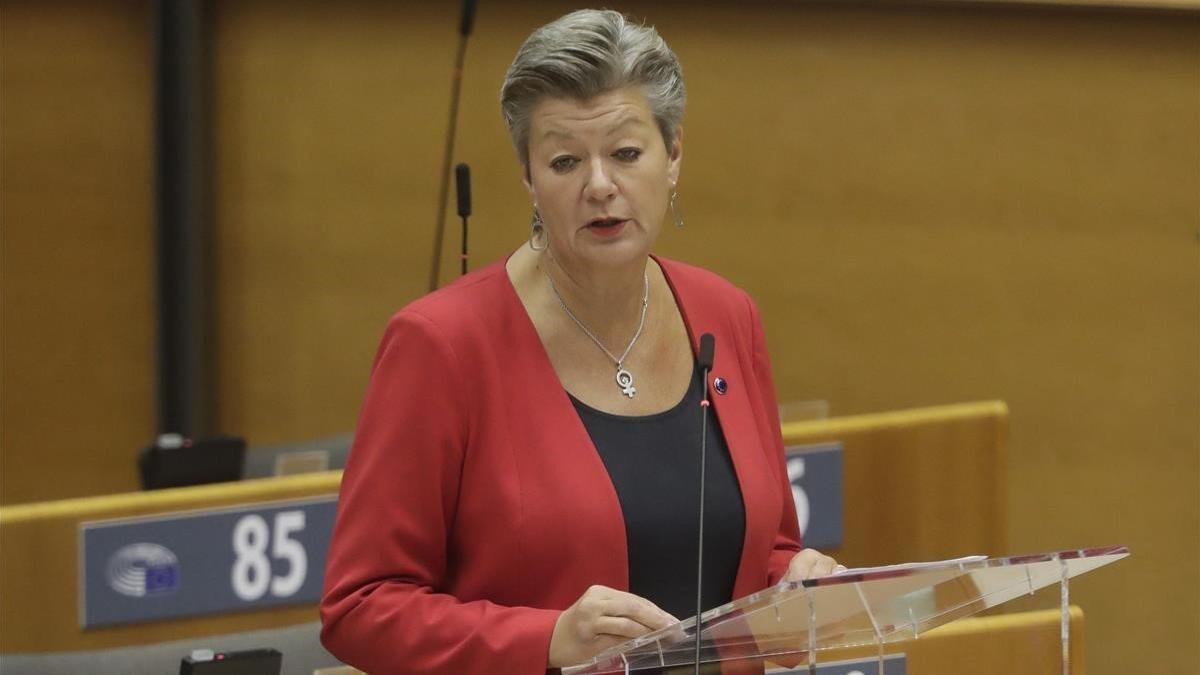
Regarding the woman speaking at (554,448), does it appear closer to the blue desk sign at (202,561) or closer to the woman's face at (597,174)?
the woman's face at (597,174)

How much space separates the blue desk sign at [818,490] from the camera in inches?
128

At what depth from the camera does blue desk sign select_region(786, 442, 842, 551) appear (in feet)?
10.7

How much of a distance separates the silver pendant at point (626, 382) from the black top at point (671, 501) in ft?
0.11

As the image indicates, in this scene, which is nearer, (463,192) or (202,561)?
(463,192)

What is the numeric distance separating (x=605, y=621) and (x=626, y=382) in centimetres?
31

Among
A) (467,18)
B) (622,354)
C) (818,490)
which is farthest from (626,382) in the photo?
(467,18)

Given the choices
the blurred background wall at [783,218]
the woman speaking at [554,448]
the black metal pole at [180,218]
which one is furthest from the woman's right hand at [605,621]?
the black metal pole at [180,218]

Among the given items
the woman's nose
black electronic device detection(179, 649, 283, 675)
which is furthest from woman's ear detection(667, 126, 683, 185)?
black electronic device detection(179, 649, 283, 675)

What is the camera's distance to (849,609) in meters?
1.51

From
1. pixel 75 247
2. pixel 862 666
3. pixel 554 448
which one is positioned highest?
pixel 75 247

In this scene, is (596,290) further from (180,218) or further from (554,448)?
(180,218)

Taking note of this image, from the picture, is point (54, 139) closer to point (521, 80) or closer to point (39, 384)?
point (39, 384)

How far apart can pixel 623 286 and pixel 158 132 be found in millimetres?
2716

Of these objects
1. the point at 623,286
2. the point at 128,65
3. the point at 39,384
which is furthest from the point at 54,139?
the point at 623,286
